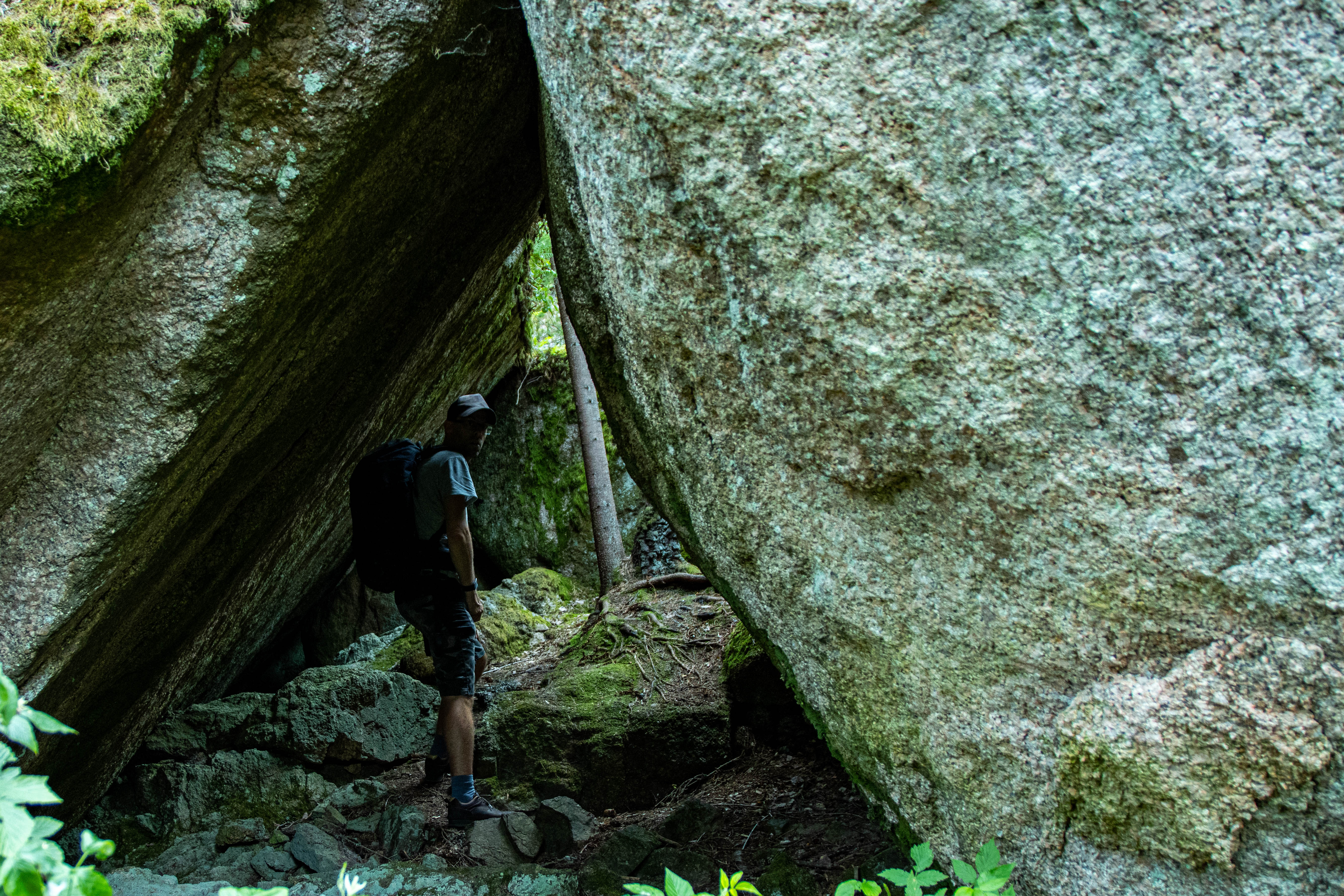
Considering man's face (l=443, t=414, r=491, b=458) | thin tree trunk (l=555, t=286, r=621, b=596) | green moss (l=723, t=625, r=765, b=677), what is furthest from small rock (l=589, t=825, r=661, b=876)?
thin tree trunk (l=555, t=286, r=621, b=596)

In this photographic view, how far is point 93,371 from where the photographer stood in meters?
3.47

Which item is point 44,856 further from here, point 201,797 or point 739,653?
point 201,797

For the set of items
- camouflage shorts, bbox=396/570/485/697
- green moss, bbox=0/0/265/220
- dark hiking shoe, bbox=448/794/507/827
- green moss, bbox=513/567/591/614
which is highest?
green moss, bbox=0/0/265/220

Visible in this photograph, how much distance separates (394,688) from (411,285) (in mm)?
3160

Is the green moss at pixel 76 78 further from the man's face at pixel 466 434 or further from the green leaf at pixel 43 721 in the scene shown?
the man's face at pixel 466 434

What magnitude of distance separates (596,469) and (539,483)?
2.41m

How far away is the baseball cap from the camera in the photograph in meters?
5.33

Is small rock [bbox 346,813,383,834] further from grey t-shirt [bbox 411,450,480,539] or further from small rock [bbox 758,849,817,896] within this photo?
small rock [bbox 758,849,817,896]

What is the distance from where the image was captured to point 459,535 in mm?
5113

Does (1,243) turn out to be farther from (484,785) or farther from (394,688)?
(394,688)

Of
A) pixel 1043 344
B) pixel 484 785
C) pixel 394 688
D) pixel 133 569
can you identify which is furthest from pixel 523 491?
pixel 1043 344

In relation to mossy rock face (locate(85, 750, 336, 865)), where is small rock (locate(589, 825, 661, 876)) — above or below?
below

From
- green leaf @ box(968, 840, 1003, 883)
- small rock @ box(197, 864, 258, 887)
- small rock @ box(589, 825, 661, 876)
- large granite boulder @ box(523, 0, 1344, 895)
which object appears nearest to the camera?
large granite boulder @ box(523, 0, 1344, 895)

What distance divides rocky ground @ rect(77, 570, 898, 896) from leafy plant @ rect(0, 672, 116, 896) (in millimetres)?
2934
